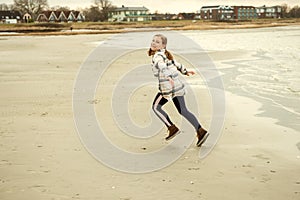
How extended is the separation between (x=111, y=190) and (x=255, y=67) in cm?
1326

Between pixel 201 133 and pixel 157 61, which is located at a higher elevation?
pixel 157 61

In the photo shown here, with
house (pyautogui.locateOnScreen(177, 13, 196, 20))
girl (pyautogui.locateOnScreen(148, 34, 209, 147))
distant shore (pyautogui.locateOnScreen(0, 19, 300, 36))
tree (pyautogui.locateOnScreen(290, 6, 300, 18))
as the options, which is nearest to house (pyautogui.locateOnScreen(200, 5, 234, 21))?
house (pyautogui.locateOnScreen(177, 13, 196, 20))

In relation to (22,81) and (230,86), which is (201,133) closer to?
(230,86)

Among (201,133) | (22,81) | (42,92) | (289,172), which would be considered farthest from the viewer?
(22,81)

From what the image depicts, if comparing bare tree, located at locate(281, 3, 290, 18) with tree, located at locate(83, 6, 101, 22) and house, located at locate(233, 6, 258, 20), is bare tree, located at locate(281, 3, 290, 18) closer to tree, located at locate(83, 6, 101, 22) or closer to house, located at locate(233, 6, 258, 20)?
house, located at locate(233, 6, 258, 20)

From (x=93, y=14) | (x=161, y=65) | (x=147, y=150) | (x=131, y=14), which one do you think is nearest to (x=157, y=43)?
(x=161, y=65)

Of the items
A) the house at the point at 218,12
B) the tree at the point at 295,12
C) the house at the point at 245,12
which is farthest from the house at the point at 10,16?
the house at the point at 245,12

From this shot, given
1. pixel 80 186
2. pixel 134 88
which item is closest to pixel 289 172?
pixel 80 186

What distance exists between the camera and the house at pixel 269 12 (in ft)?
488

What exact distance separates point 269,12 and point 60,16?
278ft

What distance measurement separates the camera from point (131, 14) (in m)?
142

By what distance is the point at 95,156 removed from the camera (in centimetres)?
594

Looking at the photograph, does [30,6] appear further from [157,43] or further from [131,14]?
[157,43]

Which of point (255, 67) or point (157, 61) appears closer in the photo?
point (157, 61)
